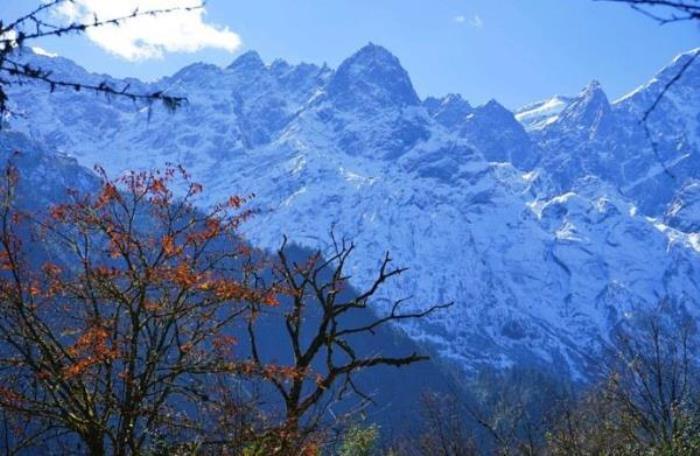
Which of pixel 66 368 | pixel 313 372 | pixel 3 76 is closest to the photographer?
pixel 3 76

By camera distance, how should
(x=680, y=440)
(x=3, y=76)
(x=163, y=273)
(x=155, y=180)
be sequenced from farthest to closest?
(x=680, y=440) → (x=155, y=180) → (x=163, y=273) → (x=3, y=76)

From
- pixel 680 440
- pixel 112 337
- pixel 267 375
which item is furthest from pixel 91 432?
pixel 680 440

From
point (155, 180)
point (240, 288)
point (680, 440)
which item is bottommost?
point (680, 440)

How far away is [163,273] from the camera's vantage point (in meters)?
10.2

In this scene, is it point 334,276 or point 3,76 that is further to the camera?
point 334,276

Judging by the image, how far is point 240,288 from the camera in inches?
414

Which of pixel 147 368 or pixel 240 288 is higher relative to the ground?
pixel 240 288

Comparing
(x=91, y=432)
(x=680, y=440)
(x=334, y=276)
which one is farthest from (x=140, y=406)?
(x=680, y=440)

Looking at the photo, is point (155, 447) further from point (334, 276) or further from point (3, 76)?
point (3, 76)

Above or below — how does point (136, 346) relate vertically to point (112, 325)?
below

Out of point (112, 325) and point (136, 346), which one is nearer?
point (136, 346)

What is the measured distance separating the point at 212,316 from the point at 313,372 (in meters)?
1.70

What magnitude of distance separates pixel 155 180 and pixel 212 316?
3.14 m

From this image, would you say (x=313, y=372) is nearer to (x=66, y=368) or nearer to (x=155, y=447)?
(x=155, y=447)
